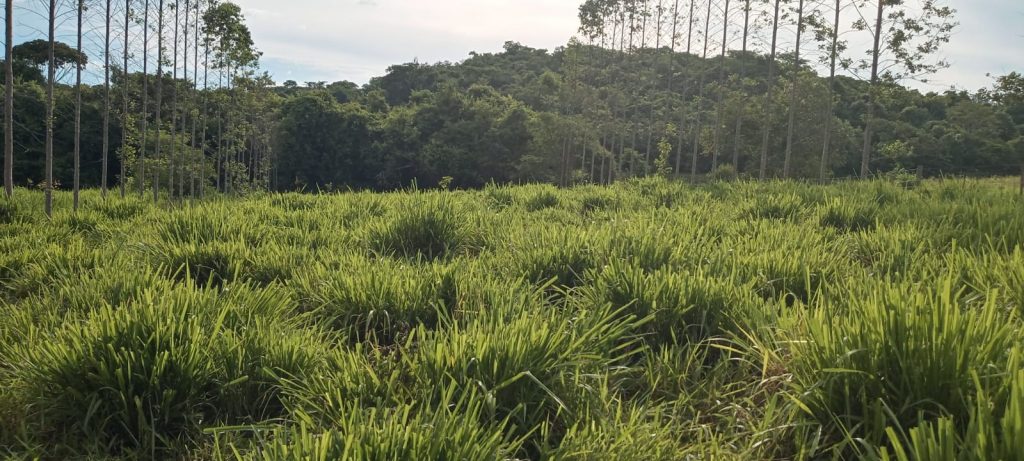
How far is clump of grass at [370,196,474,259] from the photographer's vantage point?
A: 4.11 m

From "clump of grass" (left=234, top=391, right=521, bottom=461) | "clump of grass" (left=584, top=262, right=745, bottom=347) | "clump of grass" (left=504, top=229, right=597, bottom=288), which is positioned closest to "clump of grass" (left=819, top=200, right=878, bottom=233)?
"clump of grass" (left=504, top=229, right=597, bottom=288)

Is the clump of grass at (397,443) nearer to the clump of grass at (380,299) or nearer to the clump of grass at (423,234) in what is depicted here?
the clump of grass at (380,299)

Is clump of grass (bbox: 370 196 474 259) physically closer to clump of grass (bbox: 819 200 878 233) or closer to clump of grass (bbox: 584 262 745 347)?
clump of grass (bbox: 584 262 745 347)

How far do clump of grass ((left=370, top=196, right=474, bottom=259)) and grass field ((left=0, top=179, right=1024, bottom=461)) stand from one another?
0.52 meters

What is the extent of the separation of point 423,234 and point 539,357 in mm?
2480

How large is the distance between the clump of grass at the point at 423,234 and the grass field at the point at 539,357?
52cm

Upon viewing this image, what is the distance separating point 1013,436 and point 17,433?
268 cm

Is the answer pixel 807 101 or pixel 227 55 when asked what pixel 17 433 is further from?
pixel 807 101

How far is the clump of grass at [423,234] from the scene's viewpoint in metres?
4.11

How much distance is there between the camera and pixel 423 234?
167 inches

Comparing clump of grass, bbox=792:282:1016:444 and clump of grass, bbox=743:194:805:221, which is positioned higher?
clump of grass, bbox=743:194:805:221

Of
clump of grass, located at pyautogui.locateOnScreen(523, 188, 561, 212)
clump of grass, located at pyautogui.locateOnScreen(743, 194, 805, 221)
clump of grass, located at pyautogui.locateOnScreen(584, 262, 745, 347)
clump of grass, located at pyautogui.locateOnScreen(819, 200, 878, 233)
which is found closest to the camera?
clump of grass, located at pyautogui.locateOnScreen(584, 262, 745, 347)

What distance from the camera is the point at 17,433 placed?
5.97ft

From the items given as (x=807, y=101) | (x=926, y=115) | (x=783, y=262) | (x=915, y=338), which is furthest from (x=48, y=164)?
(x=926, y=115)
